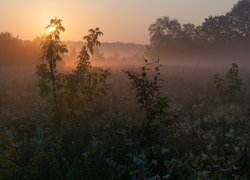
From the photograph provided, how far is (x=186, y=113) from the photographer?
54.0 ft

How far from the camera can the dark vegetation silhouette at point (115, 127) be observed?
10.2m

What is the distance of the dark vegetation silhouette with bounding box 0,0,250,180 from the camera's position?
10211mm

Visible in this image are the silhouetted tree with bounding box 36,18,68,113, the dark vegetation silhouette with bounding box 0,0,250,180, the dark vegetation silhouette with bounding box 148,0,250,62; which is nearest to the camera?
the dark vegetation silhouette with bounding box 0,0,250,180

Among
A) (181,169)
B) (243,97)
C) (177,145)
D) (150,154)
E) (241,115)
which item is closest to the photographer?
(181,169)

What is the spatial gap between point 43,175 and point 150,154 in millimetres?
2459

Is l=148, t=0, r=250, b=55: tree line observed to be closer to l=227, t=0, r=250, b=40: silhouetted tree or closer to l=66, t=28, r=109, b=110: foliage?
l=227, t=0, r=250, b=40: silhouetted tree

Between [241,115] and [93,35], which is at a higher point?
[93,35]

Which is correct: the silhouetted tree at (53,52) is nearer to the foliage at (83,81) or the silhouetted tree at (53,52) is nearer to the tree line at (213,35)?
the foliage at (83,81)

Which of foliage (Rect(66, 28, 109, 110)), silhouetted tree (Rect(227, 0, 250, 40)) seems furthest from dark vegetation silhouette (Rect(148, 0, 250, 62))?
foliage (Rect(66, 28, 109, 110))

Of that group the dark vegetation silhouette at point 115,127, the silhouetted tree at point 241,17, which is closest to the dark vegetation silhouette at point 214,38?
the silhouetted tree at point 241,17

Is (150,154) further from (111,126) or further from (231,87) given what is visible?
(231,87)

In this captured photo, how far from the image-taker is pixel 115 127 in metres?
14.2

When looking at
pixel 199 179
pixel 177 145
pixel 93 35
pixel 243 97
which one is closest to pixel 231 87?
pixel 243 97

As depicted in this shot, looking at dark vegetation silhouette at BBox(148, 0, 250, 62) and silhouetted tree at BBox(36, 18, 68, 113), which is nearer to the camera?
silhouetted tree at BBox(36, 18, 68, 113)
